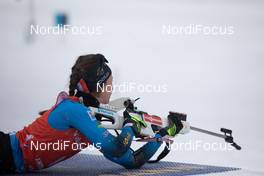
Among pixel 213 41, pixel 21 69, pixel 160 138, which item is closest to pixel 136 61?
pixel 213 41

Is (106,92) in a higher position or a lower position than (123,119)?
higher

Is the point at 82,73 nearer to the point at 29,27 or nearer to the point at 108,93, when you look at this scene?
the point at 108,93

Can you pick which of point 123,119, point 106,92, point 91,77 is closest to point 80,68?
point 91,77

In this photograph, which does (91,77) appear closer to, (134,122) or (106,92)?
(106,92)

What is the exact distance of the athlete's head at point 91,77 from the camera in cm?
294

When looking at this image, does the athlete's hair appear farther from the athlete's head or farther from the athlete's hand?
the athlete's hand

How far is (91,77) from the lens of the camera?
2941mm

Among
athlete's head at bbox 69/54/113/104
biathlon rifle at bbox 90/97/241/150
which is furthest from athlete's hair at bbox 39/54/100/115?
biathlon rifle at bbox 90/97/241/150

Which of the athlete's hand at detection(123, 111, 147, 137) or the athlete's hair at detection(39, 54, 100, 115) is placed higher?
the athlete's hair at detection(39, 54, 100, 115)

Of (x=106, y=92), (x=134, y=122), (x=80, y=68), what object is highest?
(x=80, y=68)

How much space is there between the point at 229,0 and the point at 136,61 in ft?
3.37

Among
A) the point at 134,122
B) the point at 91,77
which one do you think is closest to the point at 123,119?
the point at 134,122

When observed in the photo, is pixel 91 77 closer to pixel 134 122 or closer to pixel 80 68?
pixel 80 68

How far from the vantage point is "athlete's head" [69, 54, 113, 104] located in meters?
2.94
